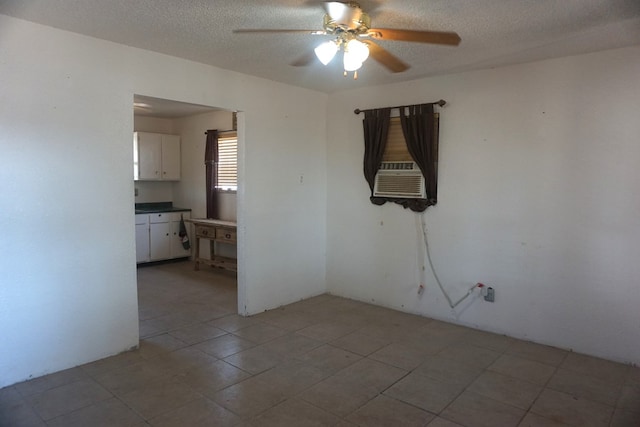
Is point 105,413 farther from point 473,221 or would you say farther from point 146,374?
point 473,221

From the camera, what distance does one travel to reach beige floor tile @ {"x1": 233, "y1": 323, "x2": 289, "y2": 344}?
3719mm

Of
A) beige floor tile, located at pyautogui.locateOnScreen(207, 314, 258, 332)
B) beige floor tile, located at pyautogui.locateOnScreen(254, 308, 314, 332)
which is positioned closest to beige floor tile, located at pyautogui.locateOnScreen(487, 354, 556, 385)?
beige floor tile, located at pyautogui.locateOnScreen(254, 308, 314, 332)

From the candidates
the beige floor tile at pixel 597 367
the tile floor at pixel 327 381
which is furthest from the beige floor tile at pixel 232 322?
the beige floor tile at pixel 597 367

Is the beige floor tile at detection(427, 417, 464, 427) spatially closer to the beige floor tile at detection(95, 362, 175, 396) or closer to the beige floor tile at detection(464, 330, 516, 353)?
the beige floor tile at detection(464, 330, 516, 353)

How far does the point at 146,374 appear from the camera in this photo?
119 inches

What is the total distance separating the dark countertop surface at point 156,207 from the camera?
22.5ft

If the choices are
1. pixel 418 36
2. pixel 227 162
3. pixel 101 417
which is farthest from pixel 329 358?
pixel 227 162

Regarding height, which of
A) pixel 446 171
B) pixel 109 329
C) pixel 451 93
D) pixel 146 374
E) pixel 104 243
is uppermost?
pixel 451 93

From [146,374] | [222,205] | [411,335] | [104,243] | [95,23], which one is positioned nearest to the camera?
[95,23]

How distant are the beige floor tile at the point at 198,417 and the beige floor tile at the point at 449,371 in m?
1.41

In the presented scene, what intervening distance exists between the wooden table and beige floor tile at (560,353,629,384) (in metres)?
3.99

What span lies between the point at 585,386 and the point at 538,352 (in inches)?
22.1

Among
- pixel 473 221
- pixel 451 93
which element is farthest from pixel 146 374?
pixel 451 93

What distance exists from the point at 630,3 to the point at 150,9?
9.19ft
